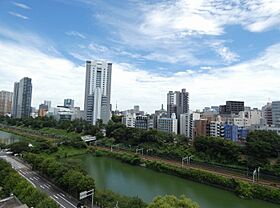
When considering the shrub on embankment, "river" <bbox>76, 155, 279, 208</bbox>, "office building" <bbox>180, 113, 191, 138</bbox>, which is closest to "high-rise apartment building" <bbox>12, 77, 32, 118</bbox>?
"office building" <bbox>180, 113, 191, 138</bbox>

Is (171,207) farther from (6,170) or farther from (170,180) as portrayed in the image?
(170,180)

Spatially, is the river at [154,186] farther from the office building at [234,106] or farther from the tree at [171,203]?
the office building at [234,106]

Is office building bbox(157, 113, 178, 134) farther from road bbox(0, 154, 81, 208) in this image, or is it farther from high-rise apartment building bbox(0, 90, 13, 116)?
high-rise apartment building bbox(0, 90, 13, 116)

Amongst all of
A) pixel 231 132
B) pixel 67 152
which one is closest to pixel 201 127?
pixel 231 132

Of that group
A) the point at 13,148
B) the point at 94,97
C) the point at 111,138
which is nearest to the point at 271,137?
the point at 111,138

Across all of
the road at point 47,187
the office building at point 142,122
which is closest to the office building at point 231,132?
the office building at point 142,122

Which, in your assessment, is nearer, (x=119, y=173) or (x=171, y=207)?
(x=171, y=207)
